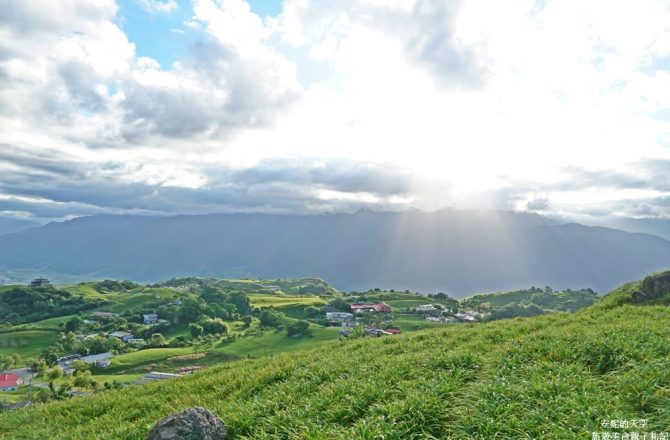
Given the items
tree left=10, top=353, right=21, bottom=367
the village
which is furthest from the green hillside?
tree left=10, top=353, right=21, bottom=367

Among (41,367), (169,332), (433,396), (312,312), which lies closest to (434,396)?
(433,396)

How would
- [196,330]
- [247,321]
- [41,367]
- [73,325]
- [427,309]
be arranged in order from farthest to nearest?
[427,309] < [247,321] < [73,325] < [196,330] < [41,367]

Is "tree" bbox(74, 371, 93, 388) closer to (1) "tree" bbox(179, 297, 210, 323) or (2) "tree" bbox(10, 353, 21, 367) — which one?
(2) "tree" bbox(10, 353, 21, 367)

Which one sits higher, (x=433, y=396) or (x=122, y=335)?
(x=433, y=396)

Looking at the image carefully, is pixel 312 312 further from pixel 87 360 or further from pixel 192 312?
pixel 87 360

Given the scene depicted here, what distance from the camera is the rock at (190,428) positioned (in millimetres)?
8906

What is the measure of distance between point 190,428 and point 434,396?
6.24 meters

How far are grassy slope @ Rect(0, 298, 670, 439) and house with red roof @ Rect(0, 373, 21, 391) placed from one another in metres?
92.0

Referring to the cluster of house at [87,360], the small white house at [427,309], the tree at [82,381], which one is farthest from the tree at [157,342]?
the small white house at [427,309]

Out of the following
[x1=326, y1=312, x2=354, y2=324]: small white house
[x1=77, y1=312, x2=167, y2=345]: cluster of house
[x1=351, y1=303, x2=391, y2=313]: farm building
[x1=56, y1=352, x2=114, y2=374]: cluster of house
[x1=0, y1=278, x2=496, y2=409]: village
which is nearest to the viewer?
[x1=0, y1=278, x2=496, y2=409]: village

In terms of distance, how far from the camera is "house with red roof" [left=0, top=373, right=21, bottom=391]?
82350mm

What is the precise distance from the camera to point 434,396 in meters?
9.45

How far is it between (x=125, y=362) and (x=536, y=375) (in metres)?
114

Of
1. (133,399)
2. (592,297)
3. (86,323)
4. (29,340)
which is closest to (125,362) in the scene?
(29,340)
